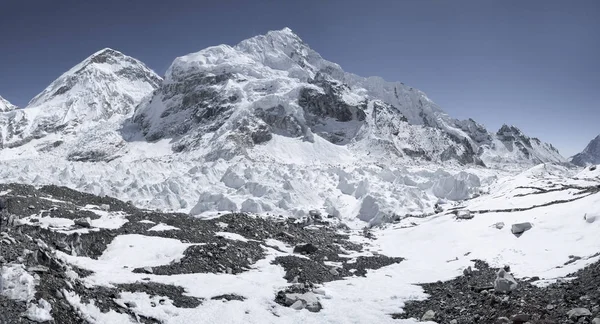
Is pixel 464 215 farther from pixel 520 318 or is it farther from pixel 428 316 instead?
pixel 520 318

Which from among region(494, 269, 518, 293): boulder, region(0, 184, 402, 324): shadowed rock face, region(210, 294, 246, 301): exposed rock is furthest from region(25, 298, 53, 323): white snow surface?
region(494, 269, 518, 293): boulder

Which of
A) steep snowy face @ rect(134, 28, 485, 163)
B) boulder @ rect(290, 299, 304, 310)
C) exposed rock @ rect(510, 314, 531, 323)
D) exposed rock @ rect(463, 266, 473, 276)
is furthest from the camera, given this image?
steep snowy face @ rect(134, 28, 485, 163)

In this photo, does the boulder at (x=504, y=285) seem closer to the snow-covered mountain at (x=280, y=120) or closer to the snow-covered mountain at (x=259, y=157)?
the snow-covered mountain at (x=259, y=157)

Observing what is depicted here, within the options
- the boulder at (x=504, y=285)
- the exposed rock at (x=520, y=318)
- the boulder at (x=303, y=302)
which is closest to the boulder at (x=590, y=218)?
the boulder at (x=504, y=285)

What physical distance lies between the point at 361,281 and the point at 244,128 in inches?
5349

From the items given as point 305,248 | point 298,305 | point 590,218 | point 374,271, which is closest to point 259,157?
point 305,248

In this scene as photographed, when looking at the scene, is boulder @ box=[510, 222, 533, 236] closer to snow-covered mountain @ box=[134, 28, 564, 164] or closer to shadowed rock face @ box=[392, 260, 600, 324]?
shadowed rock face @ box=[392, 260, 600, 324]

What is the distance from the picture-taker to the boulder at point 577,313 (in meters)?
13.5

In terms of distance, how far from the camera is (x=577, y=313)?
44.6 feet

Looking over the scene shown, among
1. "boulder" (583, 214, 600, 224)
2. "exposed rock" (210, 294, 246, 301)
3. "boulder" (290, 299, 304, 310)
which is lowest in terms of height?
"boulder" (290, 299, 304, 310)

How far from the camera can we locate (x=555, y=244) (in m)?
26.0

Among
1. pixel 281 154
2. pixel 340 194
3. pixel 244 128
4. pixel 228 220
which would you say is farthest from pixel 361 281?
pixel 244 128

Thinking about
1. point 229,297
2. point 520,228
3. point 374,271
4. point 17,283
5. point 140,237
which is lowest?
point 229,297

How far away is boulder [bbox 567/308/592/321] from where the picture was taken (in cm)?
1345
